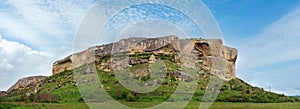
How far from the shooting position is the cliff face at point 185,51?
4321 inches

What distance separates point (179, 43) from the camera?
11544 centimetres

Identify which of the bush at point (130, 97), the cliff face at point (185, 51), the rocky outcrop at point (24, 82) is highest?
the cliff face at point (185, 51)

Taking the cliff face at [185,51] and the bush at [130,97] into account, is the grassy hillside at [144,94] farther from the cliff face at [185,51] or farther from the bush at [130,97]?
the cliff face at [185,51]

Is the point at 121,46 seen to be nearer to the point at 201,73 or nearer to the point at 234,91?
the point at 201,73

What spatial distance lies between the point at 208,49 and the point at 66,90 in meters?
47.2

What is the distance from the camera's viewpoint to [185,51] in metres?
116

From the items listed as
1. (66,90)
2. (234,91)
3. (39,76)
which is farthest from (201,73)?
(39,76)

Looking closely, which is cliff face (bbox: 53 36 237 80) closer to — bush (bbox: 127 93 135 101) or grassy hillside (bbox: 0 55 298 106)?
grassy hillside (bbox: 0 55 298 106)

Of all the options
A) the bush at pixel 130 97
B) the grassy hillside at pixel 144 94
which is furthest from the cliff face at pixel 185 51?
the bush at pixel 130 97

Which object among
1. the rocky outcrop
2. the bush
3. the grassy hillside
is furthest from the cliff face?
the bush

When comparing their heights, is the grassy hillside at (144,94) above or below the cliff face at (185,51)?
below

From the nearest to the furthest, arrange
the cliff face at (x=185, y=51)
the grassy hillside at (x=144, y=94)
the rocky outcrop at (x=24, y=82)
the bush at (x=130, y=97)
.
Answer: the bush at (x=130, y=97), the grassy hillside at (x=144, y=94), the cliff face at (x=185, y=51), the rocky outcrop at (x=24, y=82)

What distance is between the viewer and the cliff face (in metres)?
110

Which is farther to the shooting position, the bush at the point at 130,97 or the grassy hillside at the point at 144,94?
the grassy hillside at the point at 144,94
